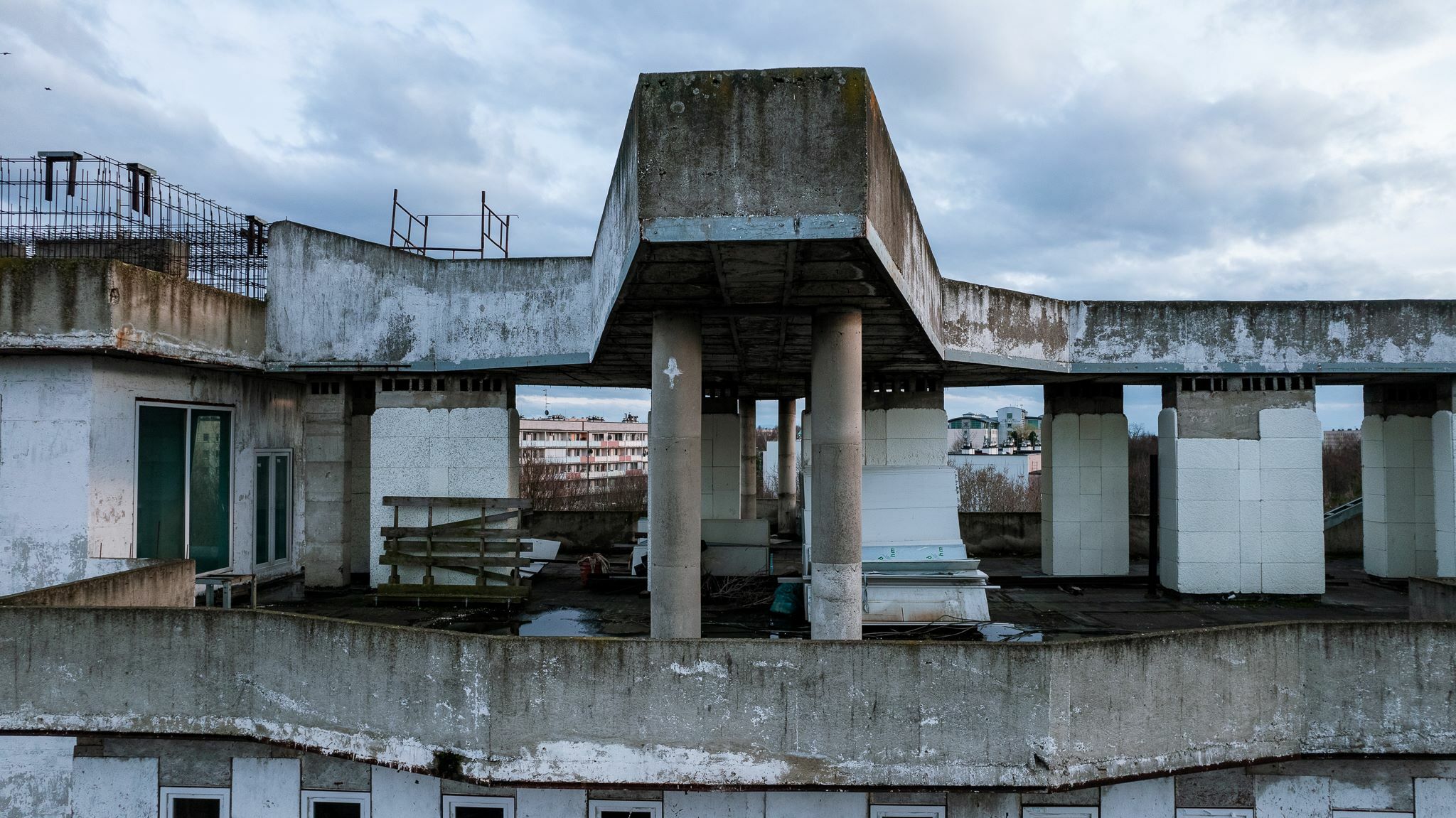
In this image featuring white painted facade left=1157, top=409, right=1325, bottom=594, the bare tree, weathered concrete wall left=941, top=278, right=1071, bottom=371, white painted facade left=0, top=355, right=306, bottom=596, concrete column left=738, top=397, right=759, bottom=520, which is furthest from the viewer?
the bare tree

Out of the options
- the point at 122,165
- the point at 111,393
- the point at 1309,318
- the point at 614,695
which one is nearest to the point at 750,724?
the point at 614,695

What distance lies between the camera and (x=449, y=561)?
494 inches

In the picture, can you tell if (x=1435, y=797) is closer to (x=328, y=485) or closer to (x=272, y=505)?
(x=328, y=485)

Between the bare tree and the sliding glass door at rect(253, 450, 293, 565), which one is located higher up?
the sliding glass door at rect(253, 450, 293, 565)

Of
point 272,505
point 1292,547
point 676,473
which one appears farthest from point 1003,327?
point 272,505

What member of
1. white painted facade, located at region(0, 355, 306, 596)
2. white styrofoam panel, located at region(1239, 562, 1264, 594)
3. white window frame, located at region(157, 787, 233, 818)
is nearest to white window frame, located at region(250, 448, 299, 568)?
white painted facade, located at region(0, 355, 306, 596)

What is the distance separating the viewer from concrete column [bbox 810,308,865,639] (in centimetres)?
857

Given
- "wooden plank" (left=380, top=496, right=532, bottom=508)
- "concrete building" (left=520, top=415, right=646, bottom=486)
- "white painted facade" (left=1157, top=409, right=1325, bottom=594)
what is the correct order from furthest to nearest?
1. "concrete building" (left=520, top=415, right=646, bottom=486)
2. "white painted facade" (left=1157, top=409, right=1325, bottom=594)
3. "wooden plank" (left=380, top=496, right=532, bottom=508)

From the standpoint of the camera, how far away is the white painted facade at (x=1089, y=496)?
15680 millimetres

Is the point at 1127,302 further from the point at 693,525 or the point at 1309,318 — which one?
the point at 693,525

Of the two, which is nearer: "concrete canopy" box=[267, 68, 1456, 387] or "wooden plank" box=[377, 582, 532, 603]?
"concrete canopy" box=[267, 68, 1456, 387]

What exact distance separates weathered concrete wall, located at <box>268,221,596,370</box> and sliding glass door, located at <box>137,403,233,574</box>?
1.52m

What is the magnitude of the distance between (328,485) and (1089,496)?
14.1m

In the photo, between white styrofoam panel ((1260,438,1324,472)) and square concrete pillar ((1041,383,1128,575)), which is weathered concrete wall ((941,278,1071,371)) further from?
white styrofoam panel ((1260,438,1324,472))
